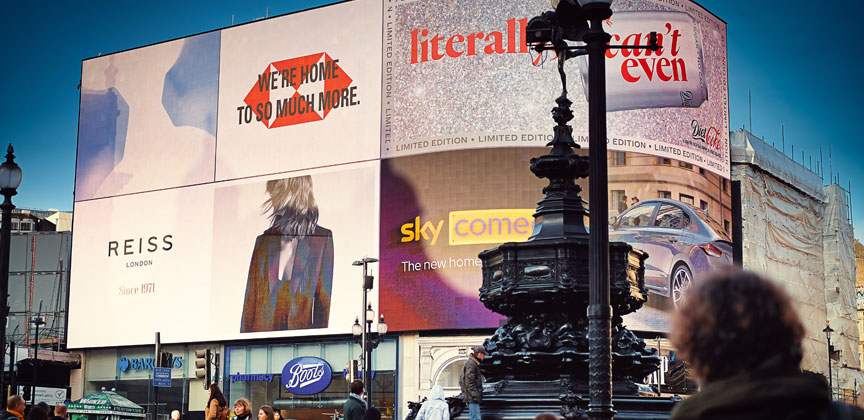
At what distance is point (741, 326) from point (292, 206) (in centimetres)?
5198

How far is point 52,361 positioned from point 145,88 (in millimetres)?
15039

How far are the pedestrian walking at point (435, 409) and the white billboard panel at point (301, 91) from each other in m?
39.5

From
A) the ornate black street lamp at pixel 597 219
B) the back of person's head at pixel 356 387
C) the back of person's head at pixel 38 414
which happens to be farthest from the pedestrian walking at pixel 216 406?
the ornate black street lamp at pixel 597 219

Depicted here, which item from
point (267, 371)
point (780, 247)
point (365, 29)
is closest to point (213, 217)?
point (267, 371)

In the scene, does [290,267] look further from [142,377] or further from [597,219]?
[597,219]

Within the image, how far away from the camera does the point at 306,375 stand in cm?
5394

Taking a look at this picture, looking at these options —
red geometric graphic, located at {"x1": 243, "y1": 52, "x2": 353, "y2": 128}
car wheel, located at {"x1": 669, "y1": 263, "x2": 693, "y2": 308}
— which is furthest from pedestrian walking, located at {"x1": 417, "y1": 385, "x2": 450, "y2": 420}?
red geometric graphic, located at {"x1": 243, "y1": 52, "x2": 353, "y2": 128}

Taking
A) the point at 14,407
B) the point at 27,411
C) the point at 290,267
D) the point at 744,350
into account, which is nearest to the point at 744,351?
the point at 744,350

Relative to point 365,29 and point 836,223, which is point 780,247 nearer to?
point 836,223

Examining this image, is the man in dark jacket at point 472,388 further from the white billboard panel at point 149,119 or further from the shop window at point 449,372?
the white billboard panel at point 149,119

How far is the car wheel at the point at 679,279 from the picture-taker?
49.5 meters

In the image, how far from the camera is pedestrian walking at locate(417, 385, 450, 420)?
43.7 feet

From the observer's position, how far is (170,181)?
192 ft

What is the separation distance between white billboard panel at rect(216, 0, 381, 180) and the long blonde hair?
2.69ft
